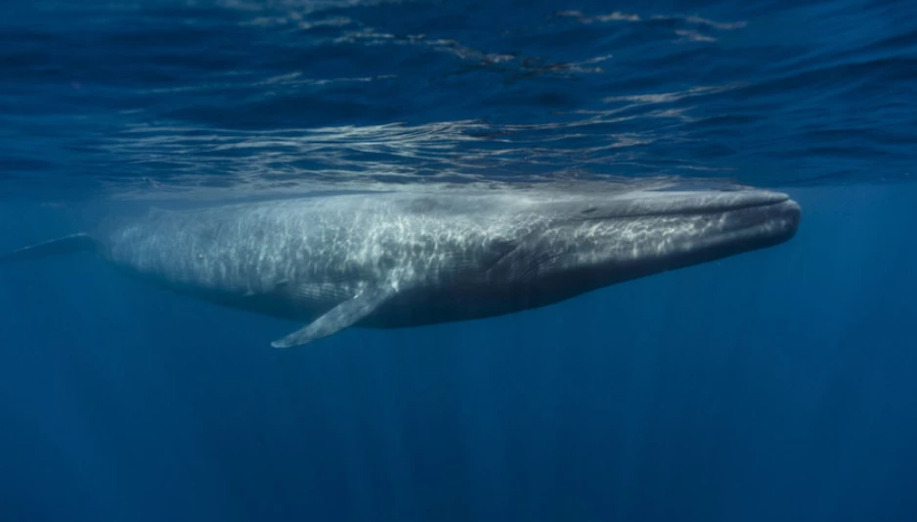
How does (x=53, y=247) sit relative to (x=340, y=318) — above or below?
above

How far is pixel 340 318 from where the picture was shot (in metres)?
8.10

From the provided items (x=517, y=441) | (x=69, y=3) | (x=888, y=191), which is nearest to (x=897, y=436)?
(x=888, y=191)

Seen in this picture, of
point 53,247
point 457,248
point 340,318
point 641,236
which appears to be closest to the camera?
point 641,236

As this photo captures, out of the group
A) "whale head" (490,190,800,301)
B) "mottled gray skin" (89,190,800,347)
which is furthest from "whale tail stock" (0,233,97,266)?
"whale head" (490,190,800,301)

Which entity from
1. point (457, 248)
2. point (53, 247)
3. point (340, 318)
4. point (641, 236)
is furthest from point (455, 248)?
point (53, 247)

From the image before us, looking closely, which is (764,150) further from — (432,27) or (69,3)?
(69,3)

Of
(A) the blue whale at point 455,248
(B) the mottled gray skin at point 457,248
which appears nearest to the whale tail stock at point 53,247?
(A) the blue whale at point 455,248

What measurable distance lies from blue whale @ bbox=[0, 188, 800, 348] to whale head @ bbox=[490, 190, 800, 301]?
0.01m

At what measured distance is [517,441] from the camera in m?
34.8

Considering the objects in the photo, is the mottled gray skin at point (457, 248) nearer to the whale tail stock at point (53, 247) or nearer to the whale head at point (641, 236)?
the whale head at point (641, 236)

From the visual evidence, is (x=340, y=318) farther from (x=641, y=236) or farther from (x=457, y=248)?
(x=641, y=236)

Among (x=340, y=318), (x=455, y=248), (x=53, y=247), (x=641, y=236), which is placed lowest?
(x=340, y=318)

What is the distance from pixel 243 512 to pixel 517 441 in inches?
631

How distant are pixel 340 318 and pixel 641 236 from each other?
4.28 metres
